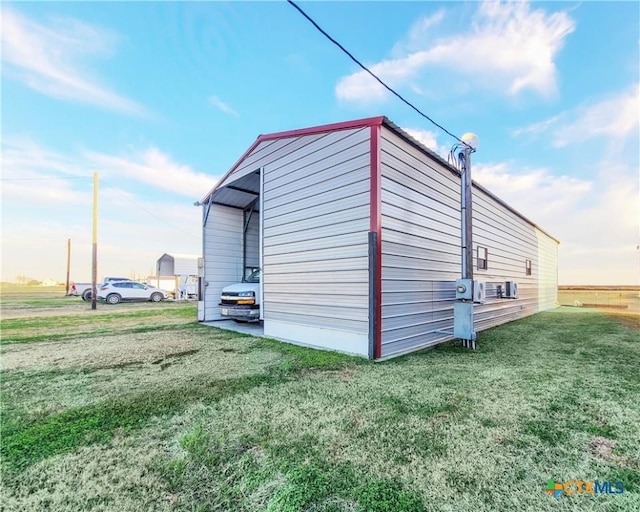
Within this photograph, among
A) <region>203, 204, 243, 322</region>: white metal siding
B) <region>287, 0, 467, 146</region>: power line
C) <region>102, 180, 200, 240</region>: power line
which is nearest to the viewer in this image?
<region>287, 0, 467, 146</region>: power line

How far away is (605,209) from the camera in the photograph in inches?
449

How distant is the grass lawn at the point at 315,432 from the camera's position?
166 cm

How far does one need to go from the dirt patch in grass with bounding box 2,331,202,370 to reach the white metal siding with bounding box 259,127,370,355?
2.16 metres

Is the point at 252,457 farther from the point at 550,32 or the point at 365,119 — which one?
the point at 550,32

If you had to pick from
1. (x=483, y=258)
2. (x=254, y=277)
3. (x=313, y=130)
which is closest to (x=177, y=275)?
(x=254, y=277)

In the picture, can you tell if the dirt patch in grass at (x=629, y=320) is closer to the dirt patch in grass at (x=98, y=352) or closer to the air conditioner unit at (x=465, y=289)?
the air conditioner unit at (x=465, y=289)

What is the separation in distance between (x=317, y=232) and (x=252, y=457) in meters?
4.14

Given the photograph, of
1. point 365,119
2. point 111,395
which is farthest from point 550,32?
point 111,395

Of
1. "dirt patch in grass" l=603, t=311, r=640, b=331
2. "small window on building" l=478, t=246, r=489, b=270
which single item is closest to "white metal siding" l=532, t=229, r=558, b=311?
"dirt patch in grass" l=603, t=311, r=640, b=331

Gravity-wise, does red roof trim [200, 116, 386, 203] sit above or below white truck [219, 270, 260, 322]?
above

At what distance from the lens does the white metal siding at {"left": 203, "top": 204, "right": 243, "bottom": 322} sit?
9242 mm

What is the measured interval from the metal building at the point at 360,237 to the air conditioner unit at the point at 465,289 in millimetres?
621

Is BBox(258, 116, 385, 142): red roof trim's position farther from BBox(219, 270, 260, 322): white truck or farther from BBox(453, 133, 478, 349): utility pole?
BBox(219, 270, 260, 322): white truck

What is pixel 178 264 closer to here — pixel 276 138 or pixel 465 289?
pixel 276 138
